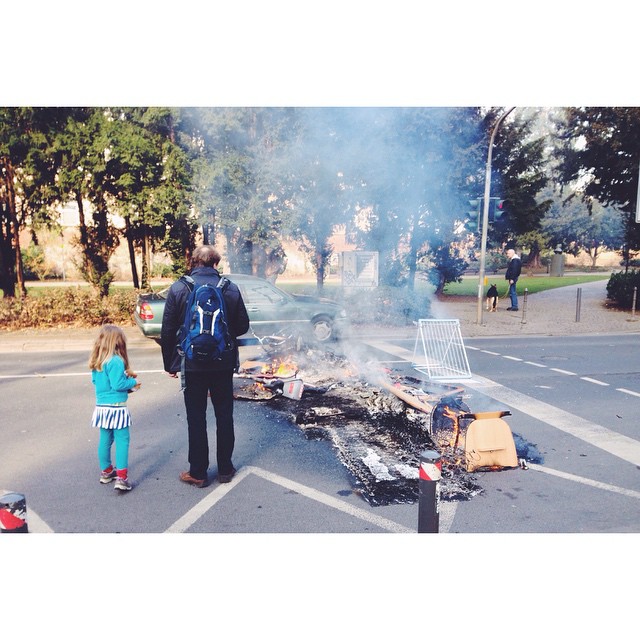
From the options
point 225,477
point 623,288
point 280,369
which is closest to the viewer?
point 225,477

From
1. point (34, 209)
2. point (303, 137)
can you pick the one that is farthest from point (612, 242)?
point (34, 209)

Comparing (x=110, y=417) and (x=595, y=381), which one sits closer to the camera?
(x=110, y=417)

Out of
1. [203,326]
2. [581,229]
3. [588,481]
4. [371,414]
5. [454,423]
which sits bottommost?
[588,481]

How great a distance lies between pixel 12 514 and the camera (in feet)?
7.64

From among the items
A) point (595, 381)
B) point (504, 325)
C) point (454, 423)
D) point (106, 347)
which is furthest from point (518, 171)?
point (106, 347)

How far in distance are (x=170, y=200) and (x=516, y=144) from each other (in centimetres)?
1241

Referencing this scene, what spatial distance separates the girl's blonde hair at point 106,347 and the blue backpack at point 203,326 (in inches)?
16.4

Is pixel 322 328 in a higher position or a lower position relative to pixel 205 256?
lower

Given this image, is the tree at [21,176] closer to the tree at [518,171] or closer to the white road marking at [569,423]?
the white road marking at [569,423]

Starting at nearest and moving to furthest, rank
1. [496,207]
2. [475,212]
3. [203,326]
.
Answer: [203,326], [496,207], [475,212]

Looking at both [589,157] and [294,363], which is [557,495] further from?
[589,157]

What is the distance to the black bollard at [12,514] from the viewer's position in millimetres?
2316

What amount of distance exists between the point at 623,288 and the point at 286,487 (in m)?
15.4

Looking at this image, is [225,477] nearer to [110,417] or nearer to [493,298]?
[110,417]
